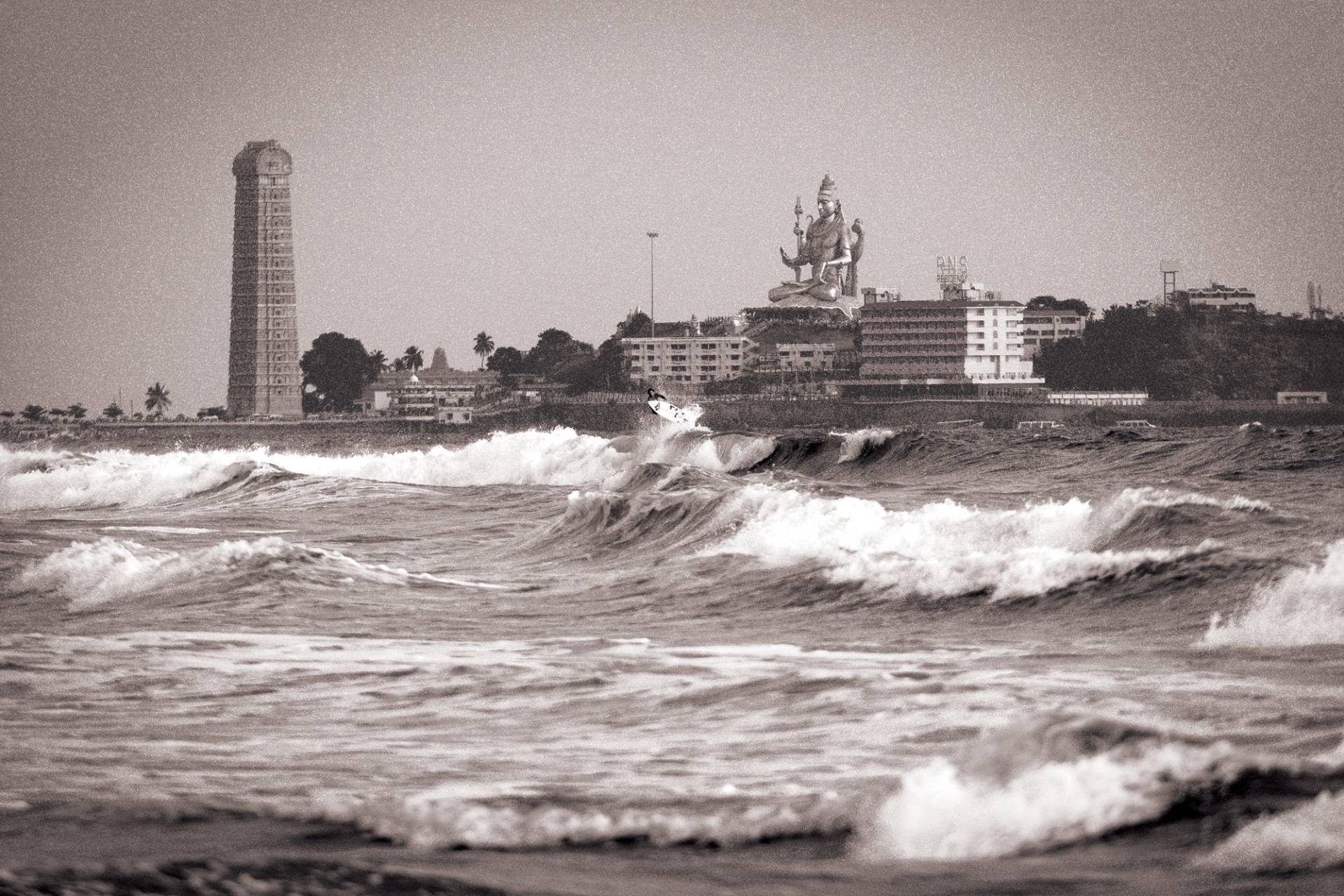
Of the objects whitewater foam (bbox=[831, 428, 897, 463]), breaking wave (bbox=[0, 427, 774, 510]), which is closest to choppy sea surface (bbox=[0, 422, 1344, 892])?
breaking wave (bbox=[0, 427, 774, 510])

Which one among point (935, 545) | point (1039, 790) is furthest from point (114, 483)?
point (1039, 790)

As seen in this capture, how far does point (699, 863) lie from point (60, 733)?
6748mm

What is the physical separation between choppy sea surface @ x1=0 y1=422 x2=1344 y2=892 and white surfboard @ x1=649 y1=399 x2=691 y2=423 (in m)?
48.1

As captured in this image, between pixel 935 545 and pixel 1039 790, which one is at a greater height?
pixel 935 545

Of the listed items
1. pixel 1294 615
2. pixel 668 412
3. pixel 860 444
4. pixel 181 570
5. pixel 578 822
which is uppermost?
pixel 668 412

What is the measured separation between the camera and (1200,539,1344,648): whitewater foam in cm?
1669

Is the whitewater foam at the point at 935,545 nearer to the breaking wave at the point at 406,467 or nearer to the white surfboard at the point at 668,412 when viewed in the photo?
the breaking wave at the point at 406,467

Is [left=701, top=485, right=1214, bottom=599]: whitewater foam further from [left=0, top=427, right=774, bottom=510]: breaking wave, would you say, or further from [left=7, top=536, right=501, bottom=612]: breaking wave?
[left=0, top=427, right=774, bottom=510]: breaking wave

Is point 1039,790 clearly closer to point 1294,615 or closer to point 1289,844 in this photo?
point 1289,844

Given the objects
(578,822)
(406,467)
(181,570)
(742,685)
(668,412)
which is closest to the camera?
(578,822)

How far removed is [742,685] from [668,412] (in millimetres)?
71033

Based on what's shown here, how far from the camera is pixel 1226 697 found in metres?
13.8

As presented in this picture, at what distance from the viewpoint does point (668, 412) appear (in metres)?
87.0

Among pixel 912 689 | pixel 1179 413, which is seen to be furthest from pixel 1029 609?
pixel 1179 413
